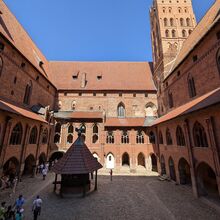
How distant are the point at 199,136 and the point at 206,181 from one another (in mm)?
7212

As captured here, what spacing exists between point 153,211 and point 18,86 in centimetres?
1770

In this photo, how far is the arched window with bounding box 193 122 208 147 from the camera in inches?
420

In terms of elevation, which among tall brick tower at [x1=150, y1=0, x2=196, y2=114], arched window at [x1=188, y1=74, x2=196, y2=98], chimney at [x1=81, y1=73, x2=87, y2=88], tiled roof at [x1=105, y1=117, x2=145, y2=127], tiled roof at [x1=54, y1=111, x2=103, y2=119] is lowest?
tiled roof at [x1=105, y1=117, x2=145, y2=127]

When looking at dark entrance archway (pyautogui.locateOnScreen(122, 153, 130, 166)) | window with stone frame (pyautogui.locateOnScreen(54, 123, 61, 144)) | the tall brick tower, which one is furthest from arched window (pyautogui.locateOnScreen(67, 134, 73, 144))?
the tall brick tower

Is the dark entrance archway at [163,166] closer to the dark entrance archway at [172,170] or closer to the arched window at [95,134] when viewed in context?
the dark entrance archway at [172,170]

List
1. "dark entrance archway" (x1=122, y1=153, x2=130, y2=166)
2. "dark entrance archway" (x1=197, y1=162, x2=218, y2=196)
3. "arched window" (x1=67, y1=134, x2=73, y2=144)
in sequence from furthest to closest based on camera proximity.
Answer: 1. "dark entrance archway" (x1=122, y1=153, x2=130, y2=166)
2. "arched window" (x1=67, y1=134, x2=73, y2=144)
3. "dark entrance archway" (x1=197, y1=162, x2=218, y2=196)

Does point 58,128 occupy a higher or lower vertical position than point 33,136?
higher

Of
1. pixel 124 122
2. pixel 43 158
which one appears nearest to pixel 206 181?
pixel 124 122

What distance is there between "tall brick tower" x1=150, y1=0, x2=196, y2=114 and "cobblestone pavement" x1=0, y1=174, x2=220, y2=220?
16413 millimetres

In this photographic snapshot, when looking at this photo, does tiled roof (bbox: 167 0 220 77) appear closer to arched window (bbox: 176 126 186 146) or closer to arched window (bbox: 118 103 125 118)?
arched window (bbox: 176 126 186 146)

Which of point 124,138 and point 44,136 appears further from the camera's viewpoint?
point 124,138

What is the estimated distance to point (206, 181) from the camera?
48.3 ft

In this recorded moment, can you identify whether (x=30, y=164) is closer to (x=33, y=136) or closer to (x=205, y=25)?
(x=33, y=136)

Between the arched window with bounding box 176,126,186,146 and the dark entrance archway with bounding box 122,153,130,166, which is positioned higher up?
the arched window with bounding box 176,126,186,146
